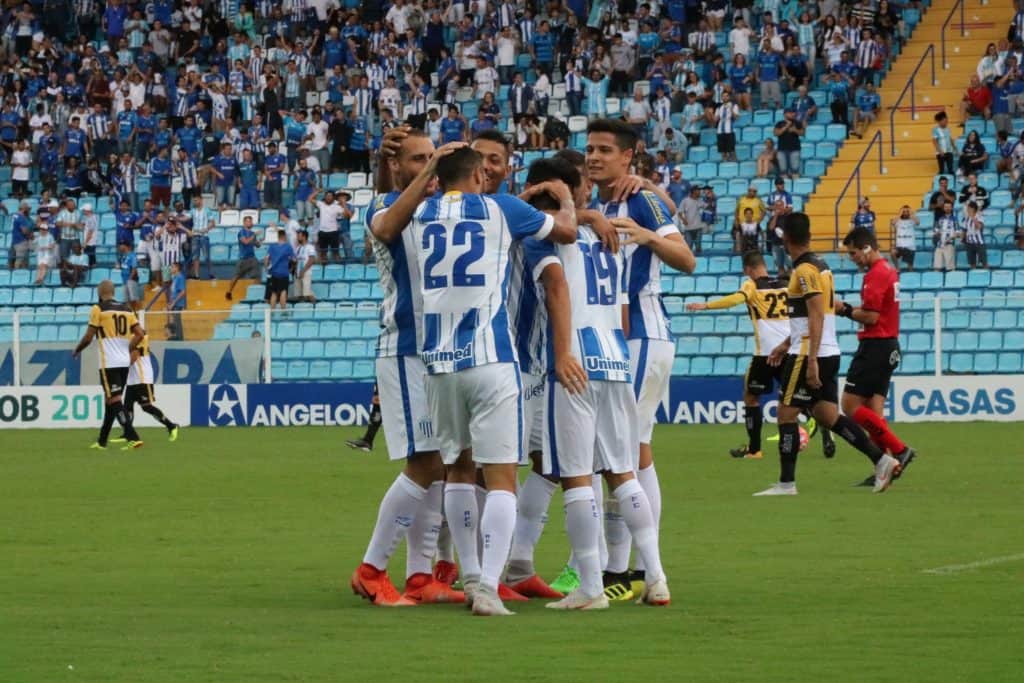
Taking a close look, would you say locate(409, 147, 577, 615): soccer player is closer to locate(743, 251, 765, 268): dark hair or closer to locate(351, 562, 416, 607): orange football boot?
locate(351, 562, 416, 607): orange football boot

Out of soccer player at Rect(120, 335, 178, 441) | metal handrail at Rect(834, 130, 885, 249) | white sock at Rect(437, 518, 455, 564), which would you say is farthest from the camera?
metal handrail at Rect(834, 130, 885, 249)

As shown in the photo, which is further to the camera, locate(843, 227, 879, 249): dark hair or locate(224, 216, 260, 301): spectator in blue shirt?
locate(224, 216, 260, 301): spectator in blue shirt

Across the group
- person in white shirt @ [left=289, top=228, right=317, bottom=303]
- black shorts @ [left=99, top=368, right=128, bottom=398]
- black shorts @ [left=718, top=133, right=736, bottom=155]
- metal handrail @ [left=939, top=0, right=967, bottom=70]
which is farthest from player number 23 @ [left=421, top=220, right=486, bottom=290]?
A: metal handrail @ [left=939, top=0, right=967, bottom=70]

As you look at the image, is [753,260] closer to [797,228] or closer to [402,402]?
[797,228]

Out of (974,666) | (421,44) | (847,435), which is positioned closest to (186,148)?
(421,44)

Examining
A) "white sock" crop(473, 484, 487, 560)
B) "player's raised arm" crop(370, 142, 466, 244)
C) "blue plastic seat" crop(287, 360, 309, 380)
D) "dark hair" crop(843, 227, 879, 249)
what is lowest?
"blue plastic seat" crop(287, 360, 309, 380)

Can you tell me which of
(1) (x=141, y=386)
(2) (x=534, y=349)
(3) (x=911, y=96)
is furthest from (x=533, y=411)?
(3) (x=911, y=96)

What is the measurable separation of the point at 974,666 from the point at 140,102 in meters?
33.5

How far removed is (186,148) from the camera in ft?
121

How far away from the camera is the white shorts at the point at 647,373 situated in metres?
9.33

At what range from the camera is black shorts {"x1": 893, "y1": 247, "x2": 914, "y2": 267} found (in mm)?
29264

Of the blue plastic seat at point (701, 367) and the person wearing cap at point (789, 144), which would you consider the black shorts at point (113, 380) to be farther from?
the person wearing cap at point (789, 144)

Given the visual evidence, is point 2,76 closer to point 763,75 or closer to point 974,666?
point 763,75

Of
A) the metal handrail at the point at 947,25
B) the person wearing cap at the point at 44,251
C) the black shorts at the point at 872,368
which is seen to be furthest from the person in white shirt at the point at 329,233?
the black shorts at the point at 872,368
